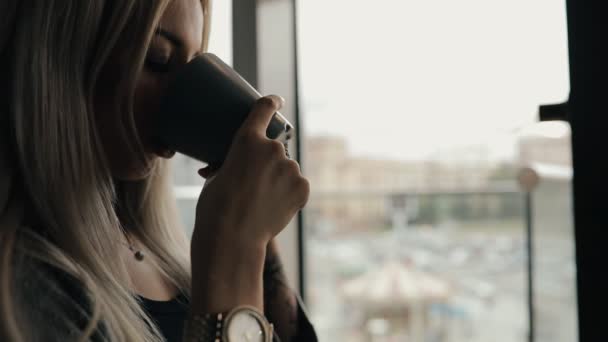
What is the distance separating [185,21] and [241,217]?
28 cm

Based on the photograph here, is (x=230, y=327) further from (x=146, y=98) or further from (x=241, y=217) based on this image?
(x=146, y=98)

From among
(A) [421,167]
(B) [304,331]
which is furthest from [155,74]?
(A) [421,167]

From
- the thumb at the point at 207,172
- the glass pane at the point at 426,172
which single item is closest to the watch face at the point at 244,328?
the thumb at the point at 207,172

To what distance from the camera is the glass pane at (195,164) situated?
117 centimetres

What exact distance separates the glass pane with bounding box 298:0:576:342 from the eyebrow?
2.27 feet

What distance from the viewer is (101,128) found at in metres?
0.68

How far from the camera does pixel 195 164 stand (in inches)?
56.1

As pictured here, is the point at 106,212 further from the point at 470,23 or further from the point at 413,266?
the point at 413,266

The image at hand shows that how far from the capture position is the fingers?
0.63m

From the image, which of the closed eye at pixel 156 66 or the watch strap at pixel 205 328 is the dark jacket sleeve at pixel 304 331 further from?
the closed eye at pixel 156 66

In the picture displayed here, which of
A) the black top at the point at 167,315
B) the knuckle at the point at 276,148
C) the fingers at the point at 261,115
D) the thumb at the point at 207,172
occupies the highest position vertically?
the fingers at the point at 261,115

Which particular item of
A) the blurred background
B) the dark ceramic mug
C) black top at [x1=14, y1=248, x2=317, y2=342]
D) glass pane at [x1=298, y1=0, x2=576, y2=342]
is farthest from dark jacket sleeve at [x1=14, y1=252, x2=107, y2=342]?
glass pane at [x1=298, y1=0, x2=576, y2=342]

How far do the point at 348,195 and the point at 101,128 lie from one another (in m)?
1.88

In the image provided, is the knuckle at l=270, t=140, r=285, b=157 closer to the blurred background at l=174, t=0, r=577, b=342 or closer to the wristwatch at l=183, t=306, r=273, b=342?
the wristwatch at l=183, t=306, r=273, b=342
